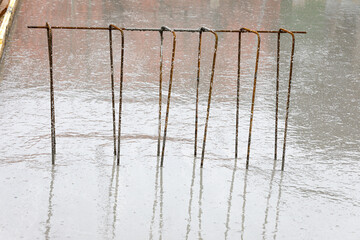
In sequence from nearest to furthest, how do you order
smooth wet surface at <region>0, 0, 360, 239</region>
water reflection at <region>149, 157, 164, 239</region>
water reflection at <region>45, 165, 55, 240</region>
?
water reflection at <region>45, 165, 55, 240</region> → water reflection at <region>149, 157, 164, 239</region> → smooth wet surface at <region>0, 0, 360, 239</region>

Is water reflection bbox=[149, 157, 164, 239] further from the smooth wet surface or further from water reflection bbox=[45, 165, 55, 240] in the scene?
water reflection bbox=[45, 165, 55, 240]

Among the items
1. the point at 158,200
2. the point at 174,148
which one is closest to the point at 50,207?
the point at 158,200

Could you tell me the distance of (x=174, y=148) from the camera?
473cm

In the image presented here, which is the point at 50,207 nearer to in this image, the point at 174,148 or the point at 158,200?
the point at 158,200

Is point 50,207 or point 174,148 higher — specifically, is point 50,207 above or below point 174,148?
below

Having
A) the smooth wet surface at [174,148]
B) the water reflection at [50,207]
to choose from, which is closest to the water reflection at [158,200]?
the smooth wet surface at [174,148]

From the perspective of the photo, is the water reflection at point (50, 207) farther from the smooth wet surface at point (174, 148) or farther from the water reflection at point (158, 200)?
the water reflection at point (158, 200)

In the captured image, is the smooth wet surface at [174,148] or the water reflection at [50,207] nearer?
the water reflection at [50,207]

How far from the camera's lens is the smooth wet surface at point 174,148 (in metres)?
3.60

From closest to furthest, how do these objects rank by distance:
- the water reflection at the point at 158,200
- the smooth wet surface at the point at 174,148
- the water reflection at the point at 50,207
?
the water reflection at the point at 50,207 → the water reflection at the point at 158,200 → the smooth wet surface at the point at 174,148

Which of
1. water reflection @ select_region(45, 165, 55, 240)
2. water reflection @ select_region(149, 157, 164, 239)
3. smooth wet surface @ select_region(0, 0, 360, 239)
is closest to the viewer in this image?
water reflection @ select_region(45, 165, 55, 240)

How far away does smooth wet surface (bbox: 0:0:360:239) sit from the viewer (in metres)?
3.60

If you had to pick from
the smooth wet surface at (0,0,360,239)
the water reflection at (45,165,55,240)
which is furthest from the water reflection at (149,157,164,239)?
the water reflection at (45,165,55,240)

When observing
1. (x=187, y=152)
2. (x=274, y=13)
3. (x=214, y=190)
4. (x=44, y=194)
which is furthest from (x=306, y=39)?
(x=44, y=194)
